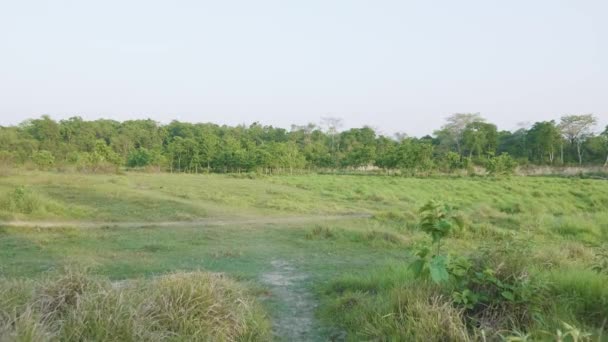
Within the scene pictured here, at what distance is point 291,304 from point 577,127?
63456mm

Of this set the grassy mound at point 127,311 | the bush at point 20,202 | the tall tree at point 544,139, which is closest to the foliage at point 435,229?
the grassy mound at point 127,311

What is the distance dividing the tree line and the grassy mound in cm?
4023

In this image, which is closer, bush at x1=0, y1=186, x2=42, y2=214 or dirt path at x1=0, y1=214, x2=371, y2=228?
dirt path at x1=0, y1=214, x2=371, y2=228

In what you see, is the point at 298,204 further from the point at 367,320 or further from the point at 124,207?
the point at 367,320

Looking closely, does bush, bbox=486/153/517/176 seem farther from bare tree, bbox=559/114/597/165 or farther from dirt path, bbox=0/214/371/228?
dirt path, bbox=0/214/371/228

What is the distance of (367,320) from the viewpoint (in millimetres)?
5074

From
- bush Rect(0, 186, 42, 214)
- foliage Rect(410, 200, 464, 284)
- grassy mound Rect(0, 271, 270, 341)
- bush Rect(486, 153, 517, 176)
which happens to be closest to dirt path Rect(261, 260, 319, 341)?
grassy mound Rect(0, 271, 270, 341)

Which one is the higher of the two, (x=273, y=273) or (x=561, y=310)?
(x=561, y=310)

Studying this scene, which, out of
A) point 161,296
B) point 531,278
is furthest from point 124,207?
point 531,278

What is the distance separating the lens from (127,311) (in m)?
4.35

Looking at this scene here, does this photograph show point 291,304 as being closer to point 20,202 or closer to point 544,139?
point 20,202

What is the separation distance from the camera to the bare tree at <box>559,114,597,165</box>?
58213mm

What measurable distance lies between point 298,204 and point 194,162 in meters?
39.9

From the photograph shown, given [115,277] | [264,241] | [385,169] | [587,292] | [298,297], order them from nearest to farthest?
1. [587,292]
2. [298,297]
3. [115,277]
4. [264,241]
5. [385,169]
